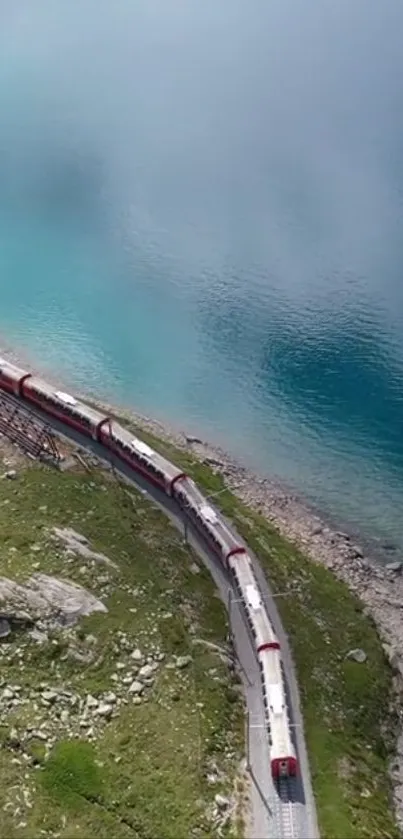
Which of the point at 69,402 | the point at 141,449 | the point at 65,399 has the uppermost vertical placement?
the point at 65,399

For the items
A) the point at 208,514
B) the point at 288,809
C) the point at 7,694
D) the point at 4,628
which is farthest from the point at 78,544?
the point at 288,809

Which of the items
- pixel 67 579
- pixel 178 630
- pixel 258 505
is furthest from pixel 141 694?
pixel 258 505

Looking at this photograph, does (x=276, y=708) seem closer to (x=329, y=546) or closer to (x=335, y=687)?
(x=335, y=687)

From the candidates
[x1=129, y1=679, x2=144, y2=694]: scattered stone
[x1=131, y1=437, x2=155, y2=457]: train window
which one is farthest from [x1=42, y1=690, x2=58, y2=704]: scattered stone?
[x1=131, y1=437, x2=155, y2=457]: train window

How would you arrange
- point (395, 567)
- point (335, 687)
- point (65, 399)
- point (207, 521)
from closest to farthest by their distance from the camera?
point (335, 687) → point (207, 521) → point (395, 567) → point (65, 399)

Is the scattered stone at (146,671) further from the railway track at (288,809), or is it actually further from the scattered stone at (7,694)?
the railway track at (288,809)

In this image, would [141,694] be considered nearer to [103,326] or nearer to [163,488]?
[163,488]

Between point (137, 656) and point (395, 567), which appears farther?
point (395, 567)
